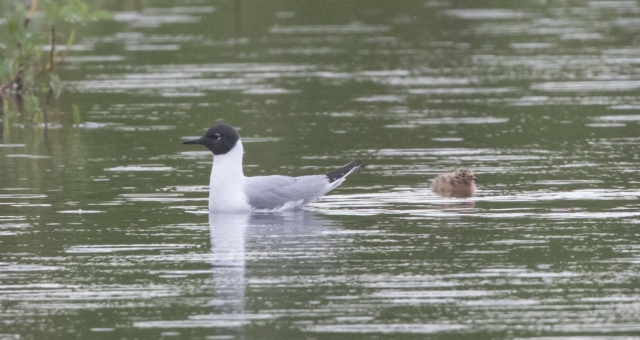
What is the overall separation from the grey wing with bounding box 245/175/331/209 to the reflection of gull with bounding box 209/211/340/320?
126 mm

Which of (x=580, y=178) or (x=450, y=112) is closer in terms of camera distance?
(x=580, y=178)

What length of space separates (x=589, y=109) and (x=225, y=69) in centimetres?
840

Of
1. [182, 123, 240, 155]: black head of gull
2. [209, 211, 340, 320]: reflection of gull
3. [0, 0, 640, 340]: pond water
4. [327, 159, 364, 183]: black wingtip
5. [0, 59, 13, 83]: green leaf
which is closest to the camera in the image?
[0, 0, 640, 340]: pond water

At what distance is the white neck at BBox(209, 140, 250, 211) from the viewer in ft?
44.4

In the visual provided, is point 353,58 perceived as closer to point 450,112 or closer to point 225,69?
point 225,69

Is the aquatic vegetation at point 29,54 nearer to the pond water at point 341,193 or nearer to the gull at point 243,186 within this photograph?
the pond water at point 341,193

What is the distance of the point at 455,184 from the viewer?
46.3ft

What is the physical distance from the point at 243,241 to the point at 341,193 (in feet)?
9.99

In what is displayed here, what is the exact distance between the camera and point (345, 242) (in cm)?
1161

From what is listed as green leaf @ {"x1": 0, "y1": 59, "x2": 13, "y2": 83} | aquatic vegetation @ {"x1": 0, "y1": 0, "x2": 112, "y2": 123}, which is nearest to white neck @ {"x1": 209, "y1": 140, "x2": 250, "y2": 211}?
aquatic vegetation @ {"x1": 0, "y1": 0, "x2": 112, "y2": 123}

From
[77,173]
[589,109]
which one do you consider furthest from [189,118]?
[589,109]

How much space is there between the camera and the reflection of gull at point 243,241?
31.8 ft

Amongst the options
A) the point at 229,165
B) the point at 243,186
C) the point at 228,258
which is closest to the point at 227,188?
the point at 243,186

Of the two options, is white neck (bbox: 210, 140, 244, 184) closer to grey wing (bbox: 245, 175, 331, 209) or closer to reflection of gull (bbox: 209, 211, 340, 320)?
grey wing (bbox: 245, 175, 331, 209)
